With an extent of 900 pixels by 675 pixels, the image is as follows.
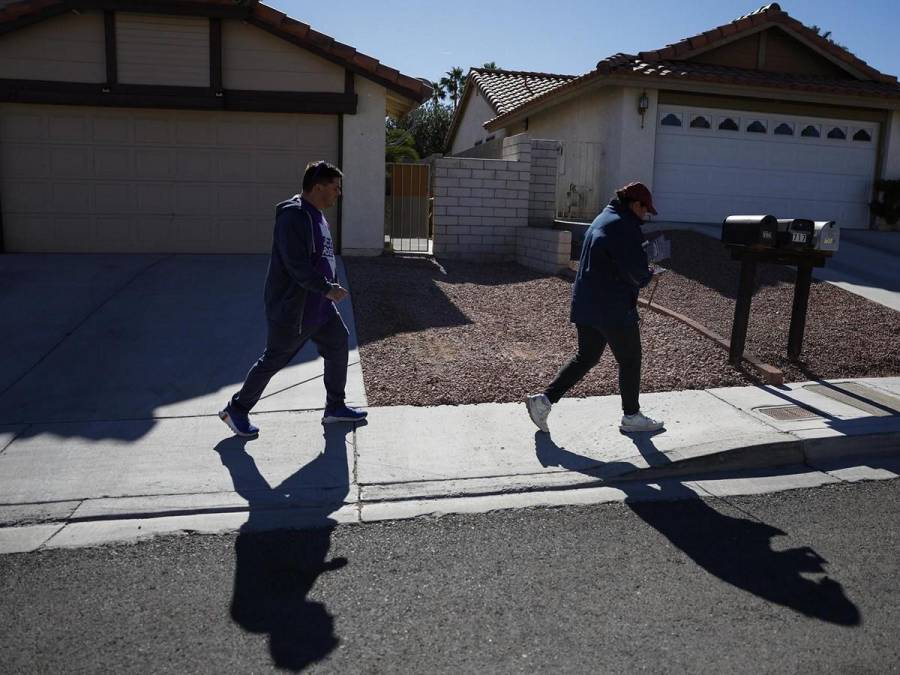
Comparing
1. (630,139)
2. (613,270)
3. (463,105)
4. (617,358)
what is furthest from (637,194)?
(463,105)

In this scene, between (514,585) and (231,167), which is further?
(231,167)

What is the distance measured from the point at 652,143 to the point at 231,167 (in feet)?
24.4

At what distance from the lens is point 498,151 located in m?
15.1

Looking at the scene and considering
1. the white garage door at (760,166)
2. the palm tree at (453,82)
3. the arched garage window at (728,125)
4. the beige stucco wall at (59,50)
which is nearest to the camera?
the beige stucco wall at (59,50)

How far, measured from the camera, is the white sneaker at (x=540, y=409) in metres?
5.87

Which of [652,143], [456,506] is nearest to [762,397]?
[456,506]

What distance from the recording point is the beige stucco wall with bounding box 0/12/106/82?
12.2 meters

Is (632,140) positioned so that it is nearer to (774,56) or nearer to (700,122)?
(700,122)

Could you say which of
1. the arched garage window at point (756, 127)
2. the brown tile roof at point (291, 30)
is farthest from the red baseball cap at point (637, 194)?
the arched garage window at point (756, 127)

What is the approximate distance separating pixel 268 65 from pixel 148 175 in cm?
261

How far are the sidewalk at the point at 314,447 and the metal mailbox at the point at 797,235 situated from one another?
1271 mm

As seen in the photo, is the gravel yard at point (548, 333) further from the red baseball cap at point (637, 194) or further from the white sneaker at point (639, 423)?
the red baseball cap at point (637, 194)

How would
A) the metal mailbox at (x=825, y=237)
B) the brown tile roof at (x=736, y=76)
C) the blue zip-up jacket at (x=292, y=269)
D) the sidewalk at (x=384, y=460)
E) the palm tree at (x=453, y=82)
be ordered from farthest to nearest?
the palm tree at (x=453, y=82) < the brown tile roof at (x=736, y=76) < the metal mailbox at (x=825, y=237) < the blue zip-up jacket at (x=292, y=269) < the sidewalk at (x=384, y=460)

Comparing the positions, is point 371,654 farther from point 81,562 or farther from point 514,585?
point 81,562
